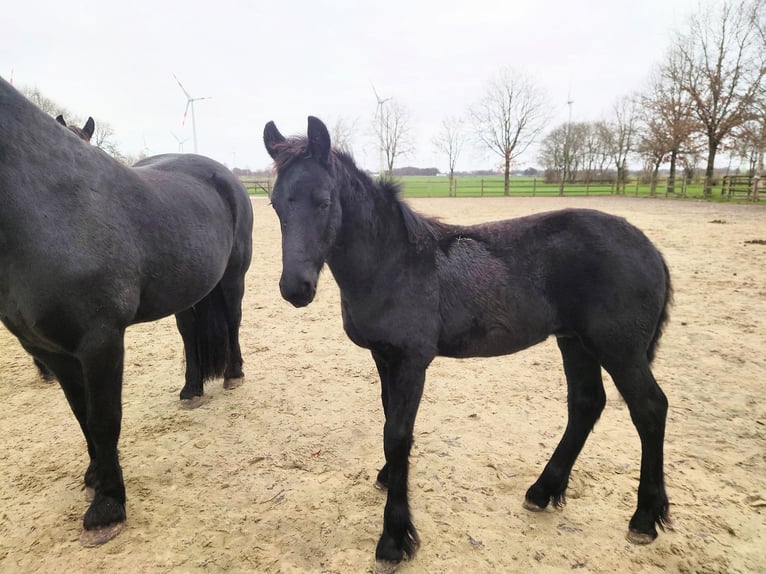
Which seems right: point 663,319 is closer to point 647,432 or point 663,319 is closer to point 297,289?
point 647,432

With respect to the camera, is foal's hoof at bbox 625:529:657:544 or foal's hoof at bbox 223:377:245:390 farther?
foal's hoof at bbox 223:377:245:390

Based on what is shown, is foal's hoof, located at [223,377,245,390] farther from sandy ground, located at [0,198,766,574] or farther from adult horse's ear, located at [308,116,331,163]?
adult horse's ear, located at [308,116,331,163]

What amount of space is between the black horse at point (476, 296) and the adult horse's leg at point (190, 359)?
212 centimetres

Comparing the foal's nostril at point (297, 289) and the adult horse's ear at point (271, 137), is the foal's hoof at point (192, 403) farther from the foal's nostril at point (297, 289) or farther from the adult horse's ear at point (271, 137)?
the adult horse's ear at point (271, 137)

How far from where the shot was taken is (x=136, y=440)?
3201mm

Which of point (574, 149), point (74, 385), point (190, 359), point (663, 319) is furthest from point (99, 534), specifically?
point (574, 149)

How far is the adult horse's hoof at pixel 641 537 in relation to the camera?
7.11 ft

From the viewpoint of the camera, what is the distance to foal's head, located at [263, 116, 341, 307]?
6.11 feet

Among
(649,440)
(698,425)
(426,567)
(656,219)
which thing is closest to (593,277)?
(649,440)

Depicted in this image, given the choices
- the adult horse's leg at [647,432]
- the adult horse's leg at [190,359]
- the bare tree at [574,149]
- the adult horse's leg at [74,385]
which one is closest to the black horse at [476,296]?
the adult horse's leg at [647,432]

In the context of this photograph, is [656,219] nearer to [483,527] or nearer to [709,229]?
[709,229]

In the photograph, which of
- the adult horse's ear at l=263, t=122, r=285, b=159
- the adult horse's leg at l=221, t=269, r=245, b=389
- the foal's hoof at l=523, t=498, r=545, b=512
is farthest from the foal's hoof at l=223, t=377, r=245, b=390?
the foal's hoof at l=523, t=498, r=545, b=512

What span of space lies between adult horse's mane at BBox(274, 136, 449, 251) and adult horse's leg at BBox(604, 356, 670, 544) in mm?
1193

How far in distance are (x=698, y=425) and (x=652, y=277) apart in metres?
1.75
